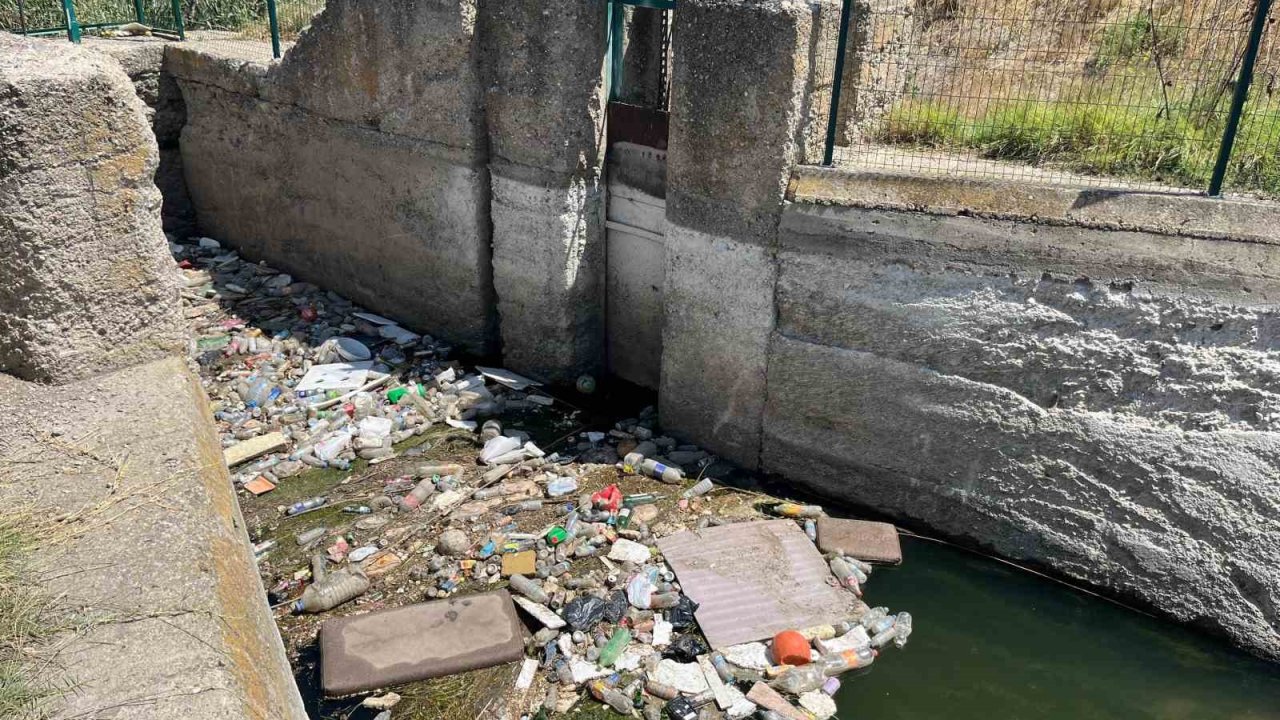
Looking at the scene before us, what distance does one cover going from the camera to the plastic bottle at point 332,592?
4.18m

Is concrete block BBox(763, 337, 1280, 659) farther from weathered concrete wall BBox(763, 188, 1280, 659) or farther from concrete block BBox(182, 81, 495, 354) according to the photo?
concrete block BBox(182, 81, 495, 354)

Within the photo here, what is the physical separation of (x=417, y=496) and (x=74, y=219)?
2223 mm

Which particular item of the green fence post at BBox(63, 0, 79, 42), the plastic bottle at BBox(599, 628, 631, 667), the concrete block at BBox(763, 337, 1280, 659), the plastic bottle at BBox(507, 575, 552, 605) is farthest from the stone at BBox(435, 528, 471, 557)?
the green fence post at BBox(63, 0, 79, 42)

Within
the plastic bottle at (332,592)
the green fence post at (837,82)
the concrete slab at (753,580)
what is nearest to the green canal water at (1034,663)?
the concrete slab at (753,580)

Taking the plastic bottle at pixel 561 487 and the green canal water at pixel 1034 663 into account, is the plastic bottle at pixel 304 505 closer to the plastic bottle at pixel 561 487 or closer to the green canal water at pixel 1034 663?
the plastic bottle at pixel 561 487

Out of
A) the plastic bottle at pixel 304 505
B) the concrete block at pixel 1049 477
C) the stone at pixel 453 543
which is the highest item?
the concrete block at pixel 1049 477

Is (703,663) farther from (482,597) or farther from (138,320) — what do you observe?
(138,320)

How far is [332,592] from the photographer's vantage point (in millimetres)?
4223

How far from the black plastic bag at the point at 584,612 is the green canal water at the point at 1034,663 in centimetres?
110

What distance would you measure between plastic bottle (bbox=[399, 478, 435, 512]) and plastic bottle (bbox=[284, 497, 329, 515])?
0.44 m

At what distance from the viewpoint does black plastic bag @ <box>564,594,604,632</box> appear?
409cm

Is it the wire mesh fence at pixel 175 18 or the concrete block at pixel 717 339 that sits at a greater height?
the wire mesh fence at pixel 175 18

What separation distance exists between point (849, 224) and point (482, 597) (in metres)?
2.47

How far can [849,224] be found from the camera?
177 inches
